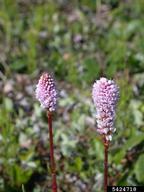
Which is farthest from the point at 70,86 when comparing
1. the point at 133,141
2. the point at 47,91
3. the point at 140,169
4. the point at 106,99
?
the point at 106,99

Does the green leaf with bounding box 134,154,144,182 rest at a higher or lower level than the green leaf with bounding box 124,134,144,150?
lower

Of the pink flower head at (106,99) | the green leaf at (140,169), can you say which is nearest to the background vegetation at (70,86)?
the green leaf at (140,169)

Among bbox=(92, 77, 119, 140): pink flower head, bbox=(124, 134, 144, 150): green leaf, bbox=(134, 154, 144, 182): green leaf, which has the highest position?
bbox=(124, 134, 144, 150): green leaf

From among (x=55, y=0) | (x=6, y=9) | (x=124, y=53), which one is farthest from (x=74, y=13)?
(x=124, y=53)

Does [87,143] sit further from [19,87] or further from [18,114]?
[19,87]

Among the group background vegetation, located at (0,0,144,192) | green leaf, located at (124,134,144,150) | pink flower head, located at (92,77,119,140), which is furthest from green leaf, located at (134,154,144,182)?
pink flower head, located at (92,77,119,140)

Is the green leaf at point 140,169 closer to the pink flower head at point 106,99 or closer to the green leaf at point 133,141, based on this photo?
the green leaf at point 133,141

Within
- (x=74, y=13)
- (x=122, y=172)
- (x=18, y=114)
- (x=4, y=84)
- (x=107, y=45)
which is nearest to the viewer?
(x=122, y=172)

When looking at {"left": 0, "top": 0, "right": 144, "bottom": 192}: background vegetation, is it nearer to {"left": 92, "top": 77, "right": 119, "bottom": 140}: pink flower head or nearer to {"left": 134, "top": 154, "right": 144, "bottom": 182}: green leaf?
{"left": 134, "top": 154, "right": 144, "bottom": 182}: green leaf
